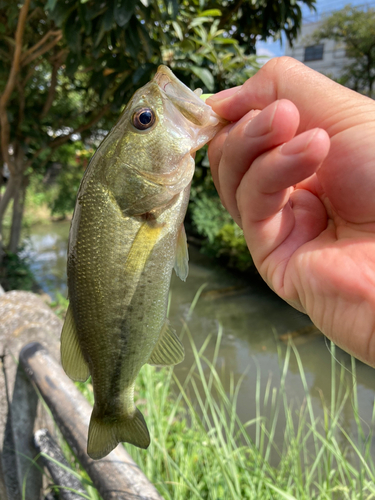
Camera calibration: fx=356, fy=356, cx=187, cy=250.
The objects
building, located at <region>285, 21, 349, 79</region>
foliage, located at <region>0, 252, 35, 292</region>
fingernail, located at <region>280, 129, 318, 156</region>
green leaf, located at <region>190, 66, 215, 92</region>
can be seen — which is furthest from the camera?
building, located at <region>285, 21, 349, 79</region>

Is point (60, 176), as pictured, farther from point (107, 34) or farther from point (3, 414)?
point (3, 414)

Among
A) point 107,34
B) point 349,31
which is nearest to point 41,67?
point 107,34

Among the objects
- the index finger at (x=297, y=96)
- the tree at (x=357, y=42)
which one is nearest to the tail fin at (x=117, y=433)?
the index finger at (x=297, y=96)

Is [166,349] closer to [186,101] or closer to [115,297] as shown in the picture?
[115,297]

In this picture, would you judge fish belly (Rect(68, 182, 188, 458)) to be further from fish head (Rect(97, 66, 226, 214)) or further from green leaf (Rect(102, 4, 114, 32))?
green leaf (Rect(102, 4, 114, 32))

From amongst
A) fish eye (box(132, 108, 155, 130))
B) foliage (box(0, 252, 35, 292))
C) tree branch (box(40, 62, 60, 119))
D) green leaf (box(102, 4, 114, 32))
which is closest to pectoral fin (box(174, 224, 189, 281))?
fish eye (box(132, 108, 155, 130))

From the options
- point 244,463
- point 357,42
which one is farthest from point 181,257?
point 357,42
